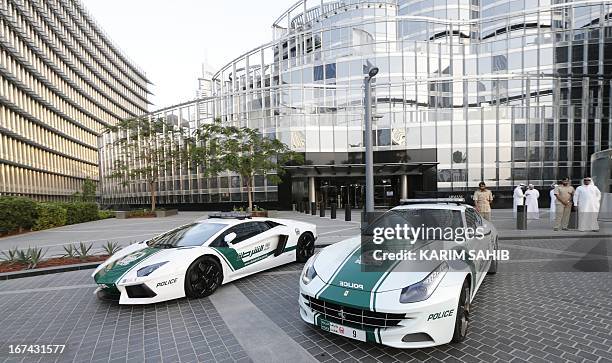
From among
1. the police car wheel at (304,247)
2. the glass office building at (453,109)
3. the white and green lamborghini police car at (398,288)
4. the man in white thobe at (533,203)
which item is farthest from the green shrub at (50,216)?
the man in white thobe at (533,203)

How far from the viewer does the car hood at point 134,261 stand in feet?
15.5

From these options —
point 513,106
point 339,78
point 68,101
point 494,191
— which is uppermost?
point 68,101

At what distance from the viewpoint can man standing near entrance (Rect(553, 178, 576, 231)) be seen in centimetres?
1069

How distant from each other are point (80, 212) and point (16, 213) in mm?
5862

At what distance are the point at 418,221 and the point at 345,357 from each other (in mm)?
2294

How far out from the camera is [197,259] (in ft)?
16.7

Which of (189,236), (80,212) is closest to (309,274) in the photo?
(189,236)

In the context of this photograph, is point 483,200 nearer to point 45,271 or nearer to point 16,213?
point 45,271

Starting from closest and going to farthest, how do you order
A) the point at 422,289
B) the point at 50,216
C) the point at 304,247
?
the point at 422,289 → the point at 304,247 → the point at 50,216

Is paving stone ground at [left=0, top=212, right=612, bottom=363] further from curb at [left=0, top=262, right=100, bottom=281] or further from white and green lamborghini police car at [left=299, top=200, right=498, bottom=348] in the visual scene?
curb at [left=0, top=262, right=100, bottom=281]

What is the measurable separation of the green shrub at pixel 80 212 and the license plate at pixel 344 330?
20703 mm

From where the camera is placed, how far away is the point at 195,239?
218 inches

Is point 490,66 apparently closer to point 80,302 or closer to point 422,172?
point 422,172

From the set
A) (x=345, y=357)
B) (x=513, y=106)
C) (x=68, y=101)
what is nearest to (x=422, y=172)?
(x=513, y=106)
